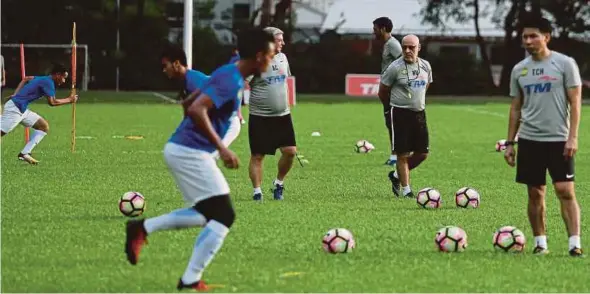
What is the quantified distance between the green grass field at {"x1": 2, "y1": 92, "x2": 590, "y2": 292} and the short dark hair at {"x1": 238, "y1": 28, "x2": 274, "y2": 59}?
1648 mm

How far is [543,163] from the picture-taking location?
1084cm

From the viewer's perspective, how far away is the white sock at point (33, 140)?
20109 mm

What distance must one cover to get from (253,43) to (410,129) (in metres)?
7.12

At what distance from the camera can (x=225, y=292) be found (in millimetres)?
8992

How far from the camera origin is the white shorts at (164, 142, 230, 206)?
9.16 m

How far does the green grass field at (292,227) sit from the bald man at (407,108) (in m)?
0.51

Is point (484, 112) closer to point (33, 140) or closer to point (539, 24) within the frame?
point (33, 140)

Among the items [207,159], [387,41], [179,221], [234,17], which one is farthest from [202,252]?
[234,17]

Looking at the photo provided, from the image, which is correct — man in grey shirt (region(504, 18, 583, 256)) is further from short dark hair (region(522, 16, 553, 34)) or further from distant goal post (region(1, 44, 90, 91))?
distant goal post (region(1, 44, 90, 91))

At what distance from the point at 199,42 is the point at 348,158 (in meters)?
35.7

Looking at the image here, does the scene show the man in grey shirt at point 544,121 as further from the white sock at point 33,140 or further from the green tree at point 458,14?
the green tree at point 458,14

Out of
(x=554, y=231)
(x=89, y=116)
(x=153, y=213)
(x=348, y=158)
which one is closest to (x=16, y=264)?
(x=153, y=213)

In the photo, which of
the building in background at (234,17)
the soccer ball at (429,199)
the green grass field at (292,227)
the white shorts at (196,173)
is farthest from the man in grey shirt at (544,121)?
the building in background at (234,17)

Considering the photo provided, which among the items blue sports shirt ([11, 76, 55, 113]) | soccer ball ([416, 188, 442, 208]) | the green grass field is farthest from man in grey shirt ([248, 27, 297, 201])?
blue sports shirt ([11, 76, 55, 113])
